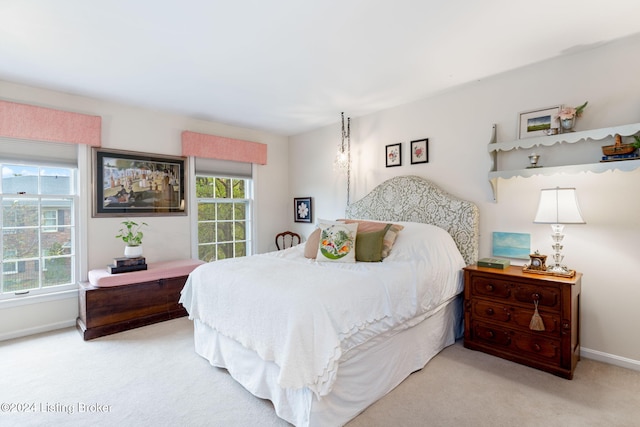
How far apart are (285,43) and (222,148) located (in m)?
2.27

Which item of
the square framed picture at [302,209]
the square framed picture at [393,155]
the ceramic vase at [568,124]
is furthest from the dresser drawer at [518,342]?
the square framed picture at [302,209]

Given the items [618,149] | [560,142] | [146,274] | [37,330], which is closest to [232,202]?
[146,274]

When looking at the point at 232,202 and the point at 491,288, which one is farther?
the point at 232,202

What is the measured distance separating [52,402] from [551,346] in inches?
136

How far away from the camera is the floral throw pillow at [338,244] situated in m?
2.72

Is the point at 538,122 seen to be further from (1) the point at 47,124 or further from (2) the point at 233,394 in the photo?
(1) the point at 47,124

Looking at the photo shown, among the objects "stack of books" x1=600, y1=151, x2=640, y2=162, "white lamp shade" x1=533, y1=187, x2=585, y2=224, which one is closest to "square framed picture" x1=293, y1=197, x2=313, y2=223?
"white lamp shade" x1=533, y1=187, x2=585, y2=224

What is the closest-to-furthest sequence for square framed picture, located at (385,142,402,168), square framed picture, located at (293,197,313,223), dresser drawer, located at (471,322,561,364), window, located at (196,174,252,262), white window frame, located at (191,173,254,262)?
dresser drawer, located at (471,322,561,364)
square framed picture, located at (385,142,402,168)
white window frame, located at (191,173,254,262)
window, located at (196,174,252,262)
square framed picture, located at (293,197,313,223)

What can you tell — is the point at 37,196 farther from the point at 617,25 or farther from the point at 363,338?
the point at 617,25

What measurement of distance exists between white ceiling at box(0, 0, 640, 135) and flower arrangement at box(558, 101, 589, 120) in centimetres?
45

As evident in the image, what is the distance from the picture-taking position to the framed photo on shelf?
3.46m

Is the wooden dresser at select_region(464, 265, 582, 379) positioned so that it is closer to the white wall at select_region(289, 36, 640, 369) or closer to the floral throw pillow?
the white wall at select_region(289, 36, 640, 369)

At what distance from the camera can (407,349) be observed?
227cm

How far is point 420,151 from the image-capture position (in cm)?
347
